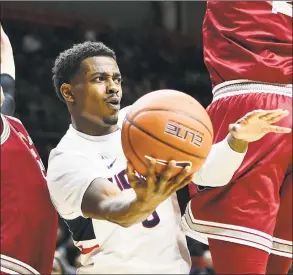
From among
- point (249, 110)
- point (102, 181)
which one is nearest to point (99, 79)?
point (102, 181)

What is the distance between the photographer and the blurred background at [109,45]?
5211 mm

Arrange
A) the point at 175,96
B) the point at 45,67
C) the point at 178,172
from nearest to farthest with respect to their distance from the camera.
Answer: the point at 178,172 < the point at 175,96 < the point at 45,67

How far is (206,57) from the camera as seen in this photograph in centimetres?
202

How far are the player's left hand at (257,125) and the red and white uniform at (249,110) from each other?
0.62ft

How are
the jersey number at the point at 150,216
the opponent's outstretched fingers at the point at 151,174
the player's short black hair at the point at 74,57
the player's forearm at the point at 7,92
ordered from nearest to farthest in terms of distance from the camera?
the opponent's outstretched fingers at the point at 151,174
the jersey number at the point at 150,216
the player's short black hair at the point at 74,57
the player's forearm at the point at 7,92

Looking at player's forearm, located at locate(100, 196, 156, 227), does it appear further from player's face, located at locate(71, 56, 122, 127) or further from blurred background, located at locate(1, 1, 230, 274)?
blurred background, located at locate(1, 1, 230, 274)

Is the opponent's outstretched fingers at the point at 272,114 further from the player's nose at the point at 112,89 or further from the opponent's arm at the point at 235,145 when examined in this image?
the player's nose at the point at 112,89

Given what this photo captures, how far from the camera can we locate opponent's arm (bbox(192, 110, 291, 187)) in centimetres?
164

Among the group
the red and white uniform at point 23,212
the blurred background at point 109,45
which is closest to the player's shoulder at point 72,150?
the red and white uniform at point 23,212

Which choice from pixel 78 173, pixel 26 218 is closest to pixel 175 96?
pixel 78 173

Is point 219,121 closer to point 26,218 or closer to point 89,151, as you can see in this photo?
point 89,151

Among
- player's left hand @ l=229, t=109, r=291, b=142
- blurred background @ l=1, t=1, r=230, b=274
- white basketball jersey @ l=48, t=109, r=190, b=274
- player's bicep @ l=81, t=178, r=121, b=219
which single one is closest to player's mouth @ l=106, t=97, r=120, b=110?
white basketball jersey @ l=48, t=109, r=190, b=274

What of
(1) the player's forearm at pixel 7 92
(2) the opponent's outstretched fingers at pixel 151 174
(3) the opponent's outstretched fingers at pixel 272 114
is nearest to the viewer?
(2) the opponent's outstretched fingers at pixel 151 174

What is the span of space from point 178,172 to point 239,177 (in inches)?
14.2
